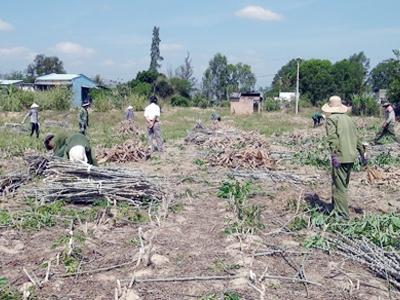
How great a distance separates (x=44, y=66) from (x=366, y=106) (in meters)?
49.7

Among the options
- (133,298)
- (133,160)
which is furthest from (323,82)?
(133,298)

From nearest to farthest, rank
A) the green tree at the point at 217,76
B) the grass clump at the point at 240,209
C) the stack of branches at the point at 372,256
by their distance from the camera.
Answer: the stack of branches at the point at 372,256 → the grass clump at the point at 240,209 → the green tree at the point at 217,76

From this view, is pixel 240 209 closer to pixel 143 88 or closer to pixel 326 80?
pixel 143 88

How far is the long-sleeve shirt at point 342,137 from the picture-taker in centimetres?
611

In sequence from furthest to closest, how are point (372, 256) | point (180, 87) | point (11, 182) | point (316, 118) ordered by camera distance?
point (180, 87) < point (316, 118) < point (11, 182) < point (372, 256)

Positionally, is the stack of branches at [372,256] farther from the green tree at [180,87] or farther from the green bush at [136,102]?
the green tree at [180,87]

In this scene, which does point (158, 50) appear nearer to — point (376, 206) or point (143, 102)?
point (143, 102)

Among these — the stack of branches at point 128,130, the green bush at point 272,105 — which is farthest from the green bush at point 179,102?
the stack of branches at point 128,130

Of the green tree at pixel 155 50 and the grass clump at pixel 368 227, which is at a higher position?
the green tree at pixel 155 50

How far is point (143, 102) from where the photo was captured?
105 feet

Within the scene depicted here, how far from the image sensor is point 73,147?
24.5 feet

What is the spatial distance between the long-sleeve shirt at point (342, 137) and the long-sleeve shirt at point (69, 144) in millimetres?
3831

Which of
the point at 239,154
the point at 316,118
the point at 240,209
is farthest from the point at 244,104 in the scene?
the point at 240,209

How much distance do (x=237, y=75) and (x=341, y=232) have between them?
63.8 metres
